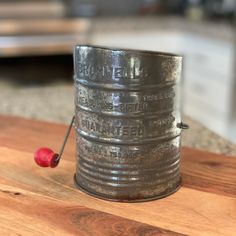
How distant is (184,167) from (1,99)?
66 cm

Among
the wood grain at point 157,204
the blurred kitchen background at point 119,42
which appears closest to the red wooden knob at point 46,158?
the wood grain at point 157,204

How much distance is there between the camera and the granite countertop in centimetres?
85

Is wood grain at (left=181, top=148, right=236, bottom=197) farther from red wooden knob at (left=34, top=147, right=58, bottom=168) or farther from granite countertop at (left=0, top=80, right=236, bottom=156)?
red wooden knob at (left=34, top=147, right=58, bottom=168)

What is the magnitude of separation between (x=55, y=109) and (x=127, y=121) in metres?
0.57

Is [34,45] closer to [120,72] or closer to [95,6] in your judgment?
[95,6]

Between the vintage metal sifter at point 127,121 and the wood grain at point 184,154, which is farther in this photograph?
the wood grain at point 184,154

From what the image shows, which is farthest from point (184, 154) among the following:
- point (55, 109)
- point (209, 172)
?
point (55, 109)

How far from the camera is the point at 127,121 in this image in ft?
1.83

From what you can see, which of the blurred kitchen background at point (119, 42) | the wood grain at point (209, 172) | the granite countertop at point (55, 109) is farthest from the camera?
the blurred kitchen background at point (119, 42)

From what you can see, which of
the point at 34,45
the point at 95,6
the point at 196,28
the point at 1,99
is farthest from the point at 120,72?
the point at 95,6

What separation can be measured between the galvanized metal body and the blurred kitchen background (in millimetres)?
1383

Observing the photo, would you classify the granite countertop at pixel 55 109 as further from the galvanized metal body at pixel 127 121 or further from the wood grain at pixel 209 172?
the galvanized metal body at pixel 127 121

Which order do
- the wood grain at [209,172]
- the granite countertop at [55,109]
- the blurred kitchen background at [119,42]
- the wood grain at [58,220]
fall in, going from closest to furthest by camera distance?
the wood grain at [58,220]
the wood grain at [209,172]
the granite countertop at [55,109]
the blurred kitchen background at [119,42]

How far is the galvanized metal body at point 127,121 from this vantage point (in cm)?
55
